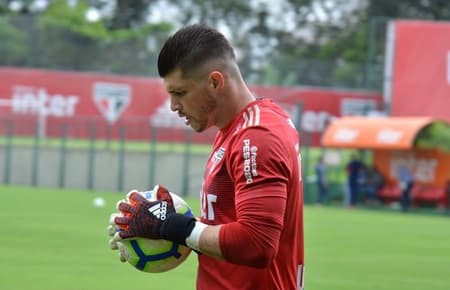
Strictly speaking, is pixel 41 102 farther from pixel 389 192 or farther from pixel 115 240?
pixel 115 240

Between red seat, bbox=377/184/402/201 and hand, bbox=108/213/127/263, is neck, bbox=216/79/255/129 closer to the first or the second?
hand, bbox=108/213/127/263

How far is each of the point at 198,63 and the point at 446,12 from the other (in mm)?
63307

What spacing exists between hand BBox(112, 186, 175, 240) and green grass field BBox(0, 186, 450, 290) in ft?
27.5

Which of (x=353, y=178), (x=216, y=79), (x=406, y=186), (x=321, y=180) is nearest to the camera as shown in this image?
(x=216, y=79)

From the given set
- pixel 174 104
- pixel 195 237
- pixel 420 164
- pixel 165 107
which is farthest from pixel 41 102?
pixel 195 237

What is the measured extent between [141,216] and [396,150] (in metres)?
34.3

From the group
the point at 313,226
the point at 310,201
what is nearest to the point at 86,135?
the point at 310,201

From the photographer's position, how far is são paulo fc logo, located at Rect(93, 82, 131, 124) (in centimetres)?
4575

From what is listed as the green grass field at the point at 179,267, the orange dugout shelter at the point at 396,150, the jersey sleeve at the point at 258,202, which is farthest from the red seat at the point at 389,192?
the jersey sleeve at the point at 258,202

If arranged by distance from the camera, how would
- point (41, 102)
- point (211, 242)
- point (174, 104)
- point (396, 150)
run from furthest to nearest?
point (41, 102) < point (396, 150) < point (174, 104) < point (211, 242)

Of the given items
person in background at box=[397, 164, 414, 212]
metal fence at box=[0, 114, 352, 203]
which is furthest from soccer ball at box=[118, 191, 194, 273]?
metal fence at box=[0, 114, 352, 203]

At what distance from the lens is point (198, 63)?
15.4 feet

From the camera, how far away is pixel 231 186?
4.78 metres

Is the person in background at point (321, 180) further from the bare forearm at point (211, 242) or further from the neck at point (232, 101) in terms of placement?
the bare forearm at point (211, 242)
